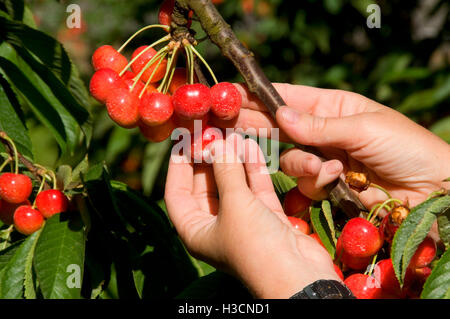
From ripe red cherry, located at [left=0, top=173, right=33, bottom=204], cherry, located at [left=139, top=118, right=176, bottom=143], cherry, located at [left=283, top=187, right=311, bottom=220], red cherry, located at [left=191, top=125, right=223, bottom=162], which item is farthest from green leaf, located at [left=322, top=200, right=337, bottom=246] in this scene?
ripe red cherry, located at [left=0, top=173, right=33, bottom=204]

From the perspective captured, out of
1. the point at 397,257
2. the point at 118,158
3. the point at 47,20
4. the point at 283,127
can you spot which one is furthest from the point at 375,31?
the point at 47,20

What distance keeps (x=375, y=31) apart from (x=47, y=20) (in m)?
4.41

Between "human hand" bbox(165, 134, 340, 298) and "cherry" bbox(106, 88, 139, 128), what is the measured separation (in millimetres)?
235

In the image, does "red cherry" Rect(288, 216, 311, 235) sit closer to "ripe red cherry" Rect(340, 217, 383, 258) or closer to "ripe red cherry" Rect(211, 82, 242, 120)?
"ripe red cherry" Rect(340, 217, 383, 258)

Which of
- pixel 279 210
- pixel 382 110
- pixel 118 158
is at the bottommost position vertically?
Answer: pixel 118 158

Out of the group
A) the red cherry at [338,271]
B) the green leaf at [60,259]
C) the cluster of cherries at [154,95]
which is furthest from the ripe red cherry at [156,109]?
the red cherry at [338,271]

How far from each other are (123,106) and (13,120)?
46 centimetres

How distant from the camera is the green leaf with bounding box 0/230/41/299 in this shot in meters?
1.34

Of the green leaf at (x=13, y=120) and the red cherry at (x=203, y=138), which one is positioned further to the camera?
the green leaf at (x=13, y=120)

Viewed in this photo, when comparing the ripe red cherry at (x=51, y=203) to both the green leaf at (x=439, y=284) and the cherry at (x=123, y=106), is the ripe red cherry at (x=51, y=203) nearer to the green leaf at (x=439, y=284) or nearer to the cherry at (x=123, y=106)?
the cherry at (x=123, y=106)

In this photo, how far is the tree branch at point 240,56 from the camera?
118 centimetres

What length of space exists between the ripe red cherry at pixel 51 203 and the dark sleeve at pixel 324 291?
73cm

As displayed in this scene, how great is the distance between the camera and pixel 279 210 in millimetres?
1436
